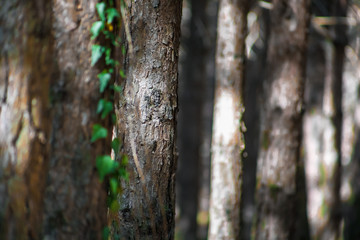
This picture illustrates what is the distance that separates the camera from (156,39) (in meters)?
2.84

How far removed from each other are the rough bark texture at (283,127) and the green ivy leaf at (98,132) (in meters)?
3.22

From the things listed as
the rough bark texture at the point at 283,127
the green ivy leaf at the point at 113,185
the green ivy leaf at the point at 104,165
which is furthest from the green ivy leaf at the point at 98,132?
the rough bark texture at the point at 283,127

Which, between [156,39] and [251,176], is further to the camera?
[251,176]

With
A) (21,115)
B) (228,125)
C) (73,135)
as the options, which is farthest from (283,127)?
(21,115)

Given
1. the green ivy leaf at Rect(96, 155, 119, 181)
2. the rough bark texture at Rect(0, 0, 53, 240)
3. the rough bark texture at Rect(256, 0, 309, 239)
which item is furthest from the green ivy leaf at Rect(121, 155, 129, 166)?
the rough bark texture at Rect(256, 0, 309, 239)

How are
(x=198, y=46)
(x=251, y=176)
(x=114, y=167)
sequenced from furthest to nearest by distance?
(x=251, y=176)
(x=198, y=46)
(x=114, y=167)

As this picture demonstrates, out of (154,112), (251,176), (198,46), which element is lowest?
(251,176)

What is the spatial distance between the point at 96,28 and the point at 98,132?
59 centimetres

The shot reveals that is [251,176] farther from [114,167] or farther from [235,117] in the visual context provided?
[114,167]

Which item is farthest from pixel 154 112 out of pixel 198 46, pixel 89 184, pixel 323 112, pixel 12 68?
pixel 198 46

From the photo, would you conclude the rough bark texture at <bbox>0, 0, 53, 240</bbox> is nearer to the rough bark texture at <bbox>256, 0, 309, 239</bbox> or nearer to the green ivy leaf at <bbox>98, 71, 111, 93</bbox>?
the green ivy leaf at <bbox>98, 71, 111, 93</bbox>

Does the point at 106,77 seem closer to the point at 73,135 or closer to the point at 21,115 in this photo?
the point at 73,135

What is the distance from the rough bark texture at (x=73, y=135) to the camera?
2.24 metres

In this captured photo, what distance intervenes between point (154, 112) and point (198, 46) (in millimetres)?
6195
